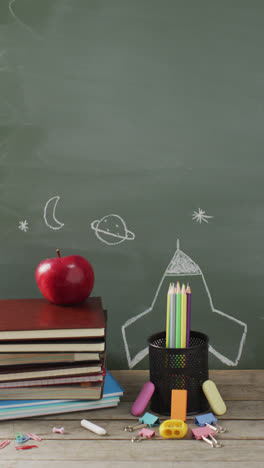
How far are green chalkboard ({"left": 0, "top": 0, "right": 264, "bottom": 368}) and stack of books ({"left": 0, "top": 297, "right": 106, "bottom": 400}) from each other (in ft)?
0.93

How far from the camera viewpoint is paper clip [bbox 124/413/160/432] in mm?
845

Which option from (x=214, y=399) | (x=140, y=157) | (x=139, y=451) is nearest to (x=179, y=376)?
(x=214, y=399)

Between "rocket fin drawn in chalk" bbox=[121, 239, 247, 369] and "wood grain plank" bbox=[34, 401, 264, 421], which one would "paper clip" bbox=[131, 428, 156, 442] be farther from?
"rocket fin drawn in chalk" bbox=[121, 239, 247, 369]

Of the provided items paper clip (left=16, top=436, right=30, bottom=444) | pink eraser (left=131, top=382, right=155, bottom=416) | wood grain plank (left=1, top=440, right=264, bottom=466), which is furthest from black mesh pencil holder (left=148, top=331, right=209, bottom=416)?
paper clip (left=16, top=436, right=30, bottom=444)

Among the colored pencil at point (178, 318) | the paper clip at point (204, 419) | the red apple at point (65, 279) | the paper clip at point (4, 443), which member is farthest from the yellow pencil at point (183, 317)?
the paper clip at point (4, 443)

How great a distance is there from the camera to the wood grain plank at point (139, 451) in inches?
29.3

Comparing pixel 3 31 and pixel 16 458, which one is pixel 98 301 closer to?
pixel 16 458

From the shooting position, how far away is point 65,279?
1.02 m

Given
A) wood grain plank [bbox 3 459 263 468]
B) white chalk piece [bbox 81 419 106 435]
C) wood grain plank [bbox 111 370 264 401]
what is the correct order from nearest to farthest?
wood grain plank [bbox 3 459 263 468] < white chalk piece [bbox 81 419 106 435] < wood grain plank [bbox 111 370 264 401]

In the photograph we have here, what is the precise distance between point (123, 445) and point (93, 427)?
0.07m

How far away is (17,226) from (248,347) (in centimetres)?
64

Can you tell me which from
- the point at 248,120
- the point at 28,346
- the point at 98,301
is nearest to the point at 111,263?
the point at 98,301

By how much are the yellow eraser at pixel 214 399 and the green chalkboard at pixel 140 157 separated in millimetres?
271

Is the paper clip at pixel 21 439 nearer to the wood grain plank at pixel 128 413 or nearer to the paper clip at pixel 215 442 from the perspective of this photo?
the wood grain plank at pixel 128 413
